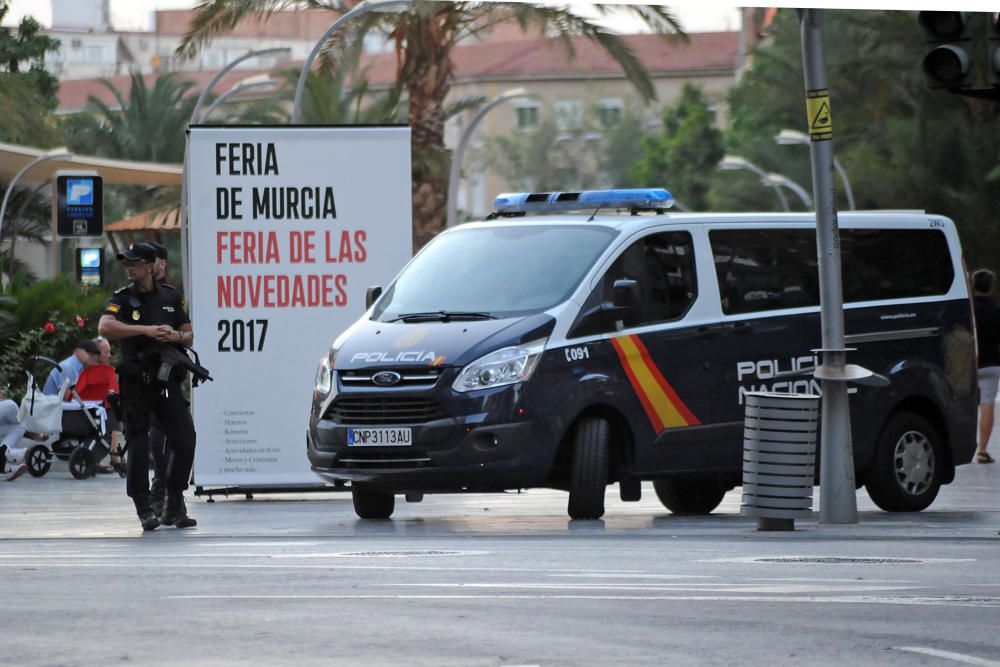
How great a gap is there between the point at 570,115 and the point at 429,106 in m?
94.4

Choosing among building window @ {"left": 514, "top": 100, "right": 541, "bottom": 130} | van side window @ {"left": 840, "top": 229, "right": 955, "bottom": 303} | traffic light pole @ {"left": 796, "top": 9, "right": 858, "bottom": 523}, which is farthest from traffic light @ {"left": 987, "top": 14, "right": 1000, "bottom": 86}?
building window @ {"left": 514, "top": 100, "right": 541, "bottom": 130}

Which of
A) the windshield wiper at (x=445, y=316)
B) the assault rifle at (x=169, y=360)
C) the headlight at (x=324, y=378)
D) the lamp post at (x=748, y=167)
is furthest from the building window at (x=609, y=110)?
the assault rifle at (x=169, y=360)

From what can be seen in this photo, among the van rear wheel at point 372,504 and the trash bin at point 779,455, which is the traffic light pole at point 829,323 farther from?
the van rear wheel at point 372,504

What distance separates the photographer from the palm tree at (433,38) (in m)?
33.2

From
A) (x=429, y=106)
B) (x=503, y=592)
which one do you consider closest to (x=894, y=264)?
(x=503, y=592)

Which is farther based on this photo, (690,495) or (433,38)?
(433,38)

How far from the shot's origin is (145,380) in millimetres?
13555

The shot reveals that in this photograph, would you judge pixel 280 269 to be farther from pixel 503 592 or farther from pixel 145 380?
pixel 503 592

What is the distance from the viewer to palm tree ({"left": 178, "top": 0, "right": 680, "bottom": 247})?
33156 mm

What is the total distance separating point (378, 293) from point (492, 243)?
1.02 m

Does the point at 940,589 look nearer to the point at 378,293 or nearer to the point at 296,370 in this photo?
the point at 378,293

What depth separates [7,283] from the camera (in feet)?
86.9

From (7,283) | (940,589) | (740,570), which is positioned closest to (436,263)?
(740,570)

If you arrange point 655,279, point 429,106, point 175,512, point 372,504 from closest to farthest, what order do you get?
point 175,512, point 655,279, point 372,504, point 429,106
